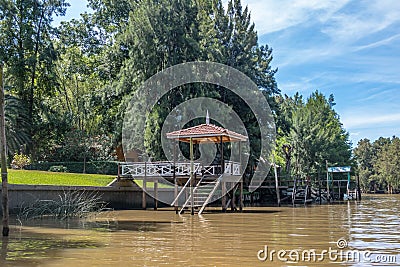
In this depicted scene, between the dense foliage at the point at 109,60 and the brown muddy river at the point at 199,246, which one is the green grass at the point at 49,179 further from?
the brown muddy river at the point at 199,246

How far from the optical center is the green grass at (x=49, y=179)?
68.3ft

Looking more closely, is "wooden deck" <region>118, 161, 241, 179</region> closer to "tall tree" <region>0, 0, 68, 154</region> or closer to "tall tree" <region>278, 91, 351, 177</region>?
"tall tree" <region>0, 0, 68, 154</region>

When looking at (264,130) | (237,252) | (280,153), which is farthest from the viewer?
(280,153)

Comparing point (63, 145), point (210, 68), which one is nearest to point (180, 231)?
point (210, 68)

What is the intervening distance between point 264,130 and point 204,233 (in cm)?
2391

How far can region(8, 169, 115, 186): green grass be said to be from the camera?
20.8 m

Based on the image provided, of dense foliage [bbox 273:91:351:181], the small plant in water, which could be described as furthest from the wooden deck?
dense foliage [bbox 273:91:351:181]

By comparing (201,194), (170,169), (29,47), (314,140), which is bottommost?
(201,194)

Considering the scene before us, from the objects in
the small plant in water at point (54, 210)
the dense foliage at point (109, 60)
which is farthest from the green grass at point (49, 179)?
the dense foliage at point (109, 60)

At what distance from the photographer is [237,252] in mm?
9203

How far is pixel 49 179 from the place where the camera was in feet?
73.7

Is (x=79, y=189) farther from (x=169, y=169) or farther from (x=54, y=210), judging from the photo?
(x=169, y=169)

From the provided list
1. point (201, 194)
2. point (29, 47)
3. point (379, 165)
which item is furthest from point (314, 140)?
point (379, 165)

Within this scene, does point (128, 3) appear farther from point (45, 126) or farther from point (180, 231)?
point (180, 231)
